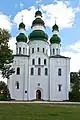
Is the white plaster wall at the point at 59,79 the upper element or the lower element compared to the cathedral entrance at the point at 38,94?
upper

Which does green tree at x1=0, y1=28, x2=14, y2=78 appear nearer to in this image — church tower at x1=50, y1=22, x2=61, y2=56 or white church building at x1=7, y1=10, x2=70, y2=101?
white church building at x1=7, y1=10, x2=70, y2=101

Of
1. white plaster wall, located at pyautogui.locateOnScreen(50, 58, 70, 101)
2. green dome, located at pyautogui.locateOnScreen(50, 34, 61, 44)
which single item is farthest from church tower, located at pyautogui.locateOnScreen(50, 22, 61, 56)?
white plaster wall, located at pyautogui.locateOnScreen(50, 58, 70, 101)

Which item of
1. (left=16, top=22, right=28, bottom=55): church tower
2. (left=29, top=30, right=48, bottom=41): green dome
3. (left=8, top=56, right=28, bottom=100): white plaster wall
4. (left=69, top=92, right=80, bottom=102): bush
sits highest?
(left=29, top=30, right=48, bottom=41): green dome

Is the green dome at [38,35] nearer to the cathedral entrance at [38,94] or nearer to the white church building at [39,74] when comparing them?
the white church building at [39,74]

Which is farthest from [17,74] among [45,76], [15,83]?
[45,76]

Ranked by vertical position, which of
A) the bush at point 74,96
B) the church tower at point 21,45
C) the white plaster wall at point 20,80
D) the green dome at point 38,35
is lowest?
the bush at point 74,96

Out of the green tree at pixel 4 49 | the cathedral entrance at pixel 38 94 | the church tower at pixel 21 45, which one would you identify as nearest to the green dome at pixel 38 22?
the church tower at pixel 21 45

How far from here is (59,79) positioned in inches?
2628

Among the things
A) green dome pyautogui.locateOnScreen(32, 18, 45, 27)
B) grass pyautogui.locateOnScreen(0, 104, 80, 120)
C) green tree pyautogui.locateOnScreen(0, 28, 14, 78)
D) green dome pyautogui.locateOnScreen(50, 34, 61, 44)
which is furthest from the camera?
green dome pyautogui.locateOnScreen(32, 18, 45, 27)

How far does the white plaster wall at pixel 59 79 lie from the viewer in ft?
215

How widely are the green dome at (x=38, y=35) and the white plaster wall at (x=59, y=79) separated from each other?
227 inches

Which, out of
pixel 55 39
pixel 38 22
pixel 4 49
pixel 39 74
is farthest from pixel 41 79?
pixel 4 49

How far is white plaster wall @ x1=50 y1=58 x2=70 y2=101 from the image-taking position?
215 ft

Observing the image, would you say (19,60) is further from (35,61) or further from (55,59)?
(55,59)
